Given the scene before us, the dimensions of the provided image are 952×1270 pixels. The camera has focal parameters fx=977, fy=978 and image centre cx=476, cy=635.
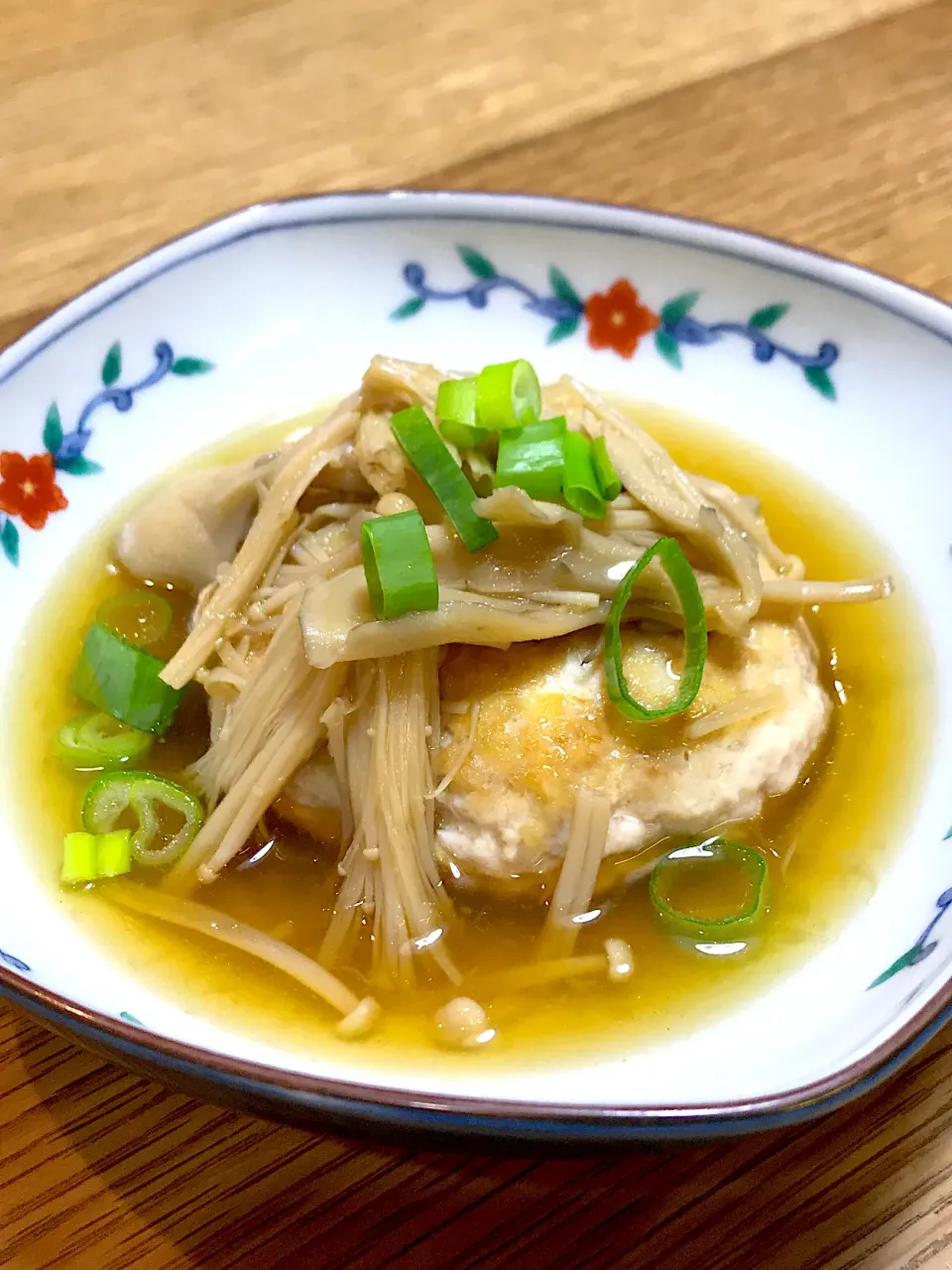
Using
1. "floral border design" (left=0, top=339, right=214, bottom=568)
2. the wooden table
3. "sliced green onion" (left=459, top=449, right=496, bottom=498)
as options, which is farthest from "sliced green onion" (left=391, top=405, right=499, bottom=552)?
the wooden table

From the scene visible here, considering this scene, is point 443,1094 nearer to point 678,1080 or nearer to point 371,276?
point 678,1080

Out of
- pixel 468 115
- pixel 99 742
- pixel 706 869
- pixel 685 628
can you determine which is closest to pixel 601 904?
pixel 706 869

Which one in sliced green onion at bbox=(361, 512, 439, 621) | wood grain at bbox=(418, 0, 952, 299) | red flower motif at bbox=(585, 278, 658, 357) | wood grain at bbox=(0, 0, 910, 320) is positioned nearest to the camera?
sliced green onion at bbox=(361, 512, 439, 621)

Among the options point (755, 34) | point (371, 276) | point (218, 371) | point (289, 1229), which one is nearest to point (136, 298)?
point (218, 371)

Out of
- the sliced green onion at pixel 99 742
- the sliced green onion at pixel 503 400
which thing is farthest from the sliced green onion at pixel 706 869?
the sliced green onion at pixel 99 742

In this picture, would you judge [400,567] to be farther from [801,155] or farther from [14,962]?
[801,155]

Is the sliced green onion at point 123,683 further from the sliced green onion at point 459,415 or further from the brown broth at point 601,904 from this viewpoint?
the sliced green onion at point 459,415

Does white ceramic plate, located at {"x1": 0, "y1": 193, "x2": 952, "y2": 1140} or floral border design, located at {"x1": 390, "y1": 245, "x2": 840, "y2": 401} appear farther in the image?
floral border design, located at {"x1": 390, "y1": 245, "x2": 840, "y2": 401}

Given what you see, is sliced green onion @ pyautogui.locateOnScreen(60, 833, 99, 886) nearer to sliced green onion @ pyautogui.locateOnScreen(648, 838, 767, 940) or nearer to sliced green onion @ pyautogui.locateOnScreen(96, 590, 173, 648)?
sliced green onion @ pyautogui.locateOnScreen(96, 590, 173, 648)
